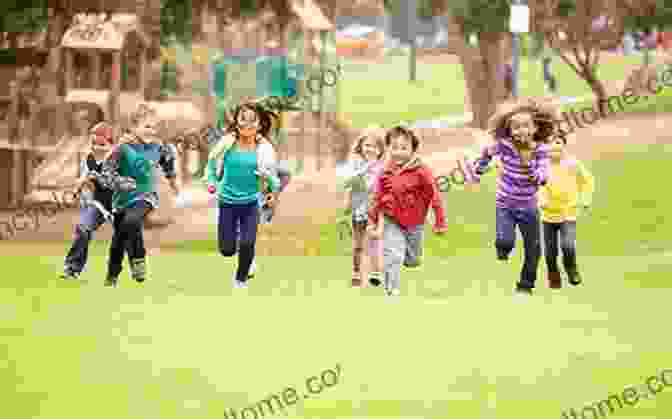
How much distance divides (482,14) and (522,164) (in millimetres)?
22927

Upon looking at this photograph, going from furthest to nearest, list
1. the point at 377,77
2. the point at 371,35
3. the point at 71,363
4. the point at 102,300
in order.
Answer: the point at 371,35
the point at 377,77
the point at 102,300
the point at 71,363

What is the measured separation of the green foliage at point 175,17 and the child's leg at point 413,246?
1877cm

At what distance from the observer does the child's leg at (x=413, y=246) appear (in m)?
15.5

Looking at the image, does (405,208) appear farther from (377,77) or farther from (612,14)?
(377,77)

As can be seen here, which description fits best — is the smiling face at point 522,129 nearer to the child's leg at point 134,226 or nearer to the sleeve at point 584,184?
the sleeve at point 584,184

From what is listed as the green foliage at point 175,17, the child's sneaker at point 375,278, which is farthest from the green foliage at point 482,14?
the child's sneaker at point 375,278

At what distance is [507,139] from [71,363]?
5.64 m

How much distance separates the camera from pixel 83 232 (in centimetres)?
1659

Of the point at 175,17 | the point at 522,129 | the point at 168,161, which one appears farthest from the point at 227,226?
the point at 175,17

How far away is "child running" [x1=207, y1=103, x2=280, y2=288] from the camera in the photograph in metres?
15.7

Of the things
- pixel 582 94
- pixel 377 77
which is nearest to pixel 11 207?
pixel 582 94

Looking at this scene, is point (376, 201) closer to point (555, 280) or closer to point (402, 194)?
point (402, 194)

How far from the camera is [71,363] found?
11227 millimetres

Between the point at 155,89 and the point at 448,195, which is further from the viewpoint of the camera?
the point at 155,89
